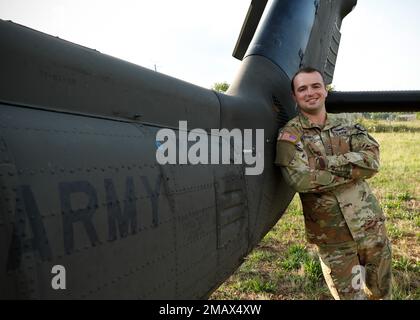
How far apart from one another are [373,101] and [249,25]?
5.53 feet

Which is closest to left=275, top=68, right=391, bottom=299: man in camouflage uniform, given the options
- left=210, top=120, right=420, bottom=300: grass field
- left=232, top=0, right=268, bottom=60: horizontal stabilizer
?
left=210, top=120, right=420, bottom=300: grass field

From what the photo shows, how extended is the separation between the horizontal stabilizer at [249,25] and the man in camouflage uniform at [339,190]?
1.74 metres

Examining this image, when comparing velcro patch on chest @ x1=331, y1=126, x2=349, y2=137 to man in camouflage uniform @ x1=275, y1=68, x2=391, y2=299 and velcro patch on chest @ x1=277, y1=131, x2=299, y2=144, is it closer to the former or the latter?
man in camouflage uniform @ x1=275, y1=68, x2=391, y2=299

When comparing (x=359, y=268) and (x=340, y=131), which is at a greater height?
(x=340, y=131)

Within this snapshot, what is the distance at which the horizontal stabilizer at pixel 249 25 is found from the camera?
4242 millimetres

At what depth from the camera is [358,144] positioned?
2732mm

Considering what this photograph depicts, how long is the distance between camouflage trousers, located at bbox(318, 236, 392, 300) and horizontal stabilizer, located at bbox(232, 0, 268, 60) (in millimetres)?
2622

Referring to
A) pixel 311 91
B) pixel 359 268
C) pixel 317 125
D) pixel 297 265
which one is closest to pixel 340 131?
pixel 317 125

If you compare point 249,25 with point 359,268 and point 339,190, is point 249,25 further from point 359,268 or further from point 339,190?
point 359,268

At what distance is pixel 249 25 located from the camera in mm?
4324

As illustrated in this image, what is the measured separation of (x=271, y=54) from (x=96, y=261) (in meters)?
2.95

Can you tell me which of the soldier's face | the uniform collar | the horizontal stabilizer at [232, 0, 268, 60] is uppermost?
the horizontal stabilizer at [232, 0, 268, 60]

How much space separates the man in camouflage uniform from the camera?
258cm
